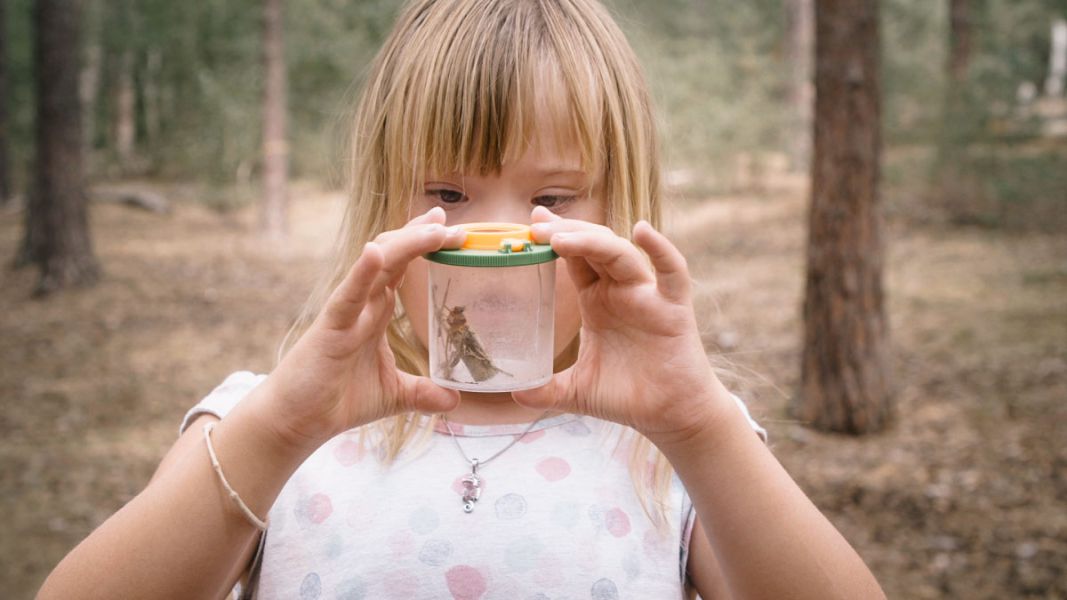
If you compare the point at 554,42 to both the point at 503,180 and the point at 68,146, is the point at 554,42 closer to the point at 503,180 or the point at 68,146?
the point at 503,180

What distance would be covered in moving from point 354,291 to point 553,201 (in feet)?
1.59

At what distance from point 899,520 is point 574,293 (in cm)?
345


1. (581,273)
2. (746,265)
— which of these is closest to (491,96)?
(581,273)

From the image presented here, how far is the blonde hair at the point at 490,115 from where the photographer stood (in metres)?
1.69

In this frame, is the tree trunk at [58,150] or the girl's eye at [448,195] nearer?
the girl's eye at [448,195]

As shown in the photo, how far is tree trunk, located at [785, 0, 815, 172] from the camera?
18.1 m

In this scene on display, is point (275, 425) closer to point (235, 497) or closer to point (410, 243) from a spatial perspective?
point (235, 497)

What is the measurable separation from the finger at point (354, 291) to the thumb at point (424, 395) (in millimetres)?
181

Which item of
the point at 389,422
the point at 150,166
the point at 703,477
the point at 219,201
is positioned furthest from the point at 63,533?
the point at 150,166

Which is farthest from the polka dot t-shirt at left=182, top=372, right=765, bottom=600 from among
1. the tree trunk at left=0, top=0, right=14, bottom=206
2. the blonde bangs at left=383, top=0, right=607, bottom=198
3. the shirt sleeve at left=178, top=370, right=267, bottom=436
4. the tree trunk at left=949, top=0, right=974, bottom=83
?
the tree trunk at left=0, top=0, right=14, bottom=206

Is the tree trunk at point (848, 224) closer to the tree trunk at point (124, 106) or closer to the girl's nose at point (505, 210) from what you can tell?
the girl's nose at point (505, 210)

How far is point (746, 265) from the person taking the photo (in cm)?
1143

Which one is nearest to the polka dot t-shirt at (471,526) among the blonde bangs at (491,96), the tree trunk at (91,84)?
the blonde bangs at (491,96)

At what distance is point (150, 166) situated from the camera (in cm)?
2625
